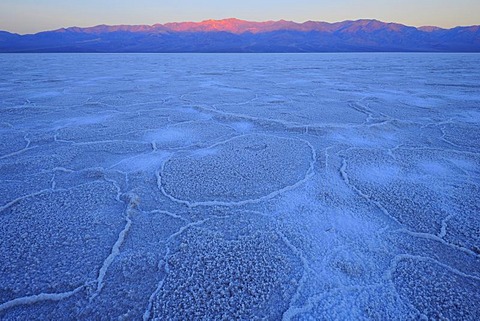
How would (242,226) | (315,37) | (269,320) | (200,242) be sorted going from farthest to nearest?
(315,37)
(242,226)
(200,242)
(269,320)

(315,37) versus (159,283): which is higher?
(315,37)

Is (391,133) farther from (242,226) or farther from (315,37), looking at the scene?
(315,37)

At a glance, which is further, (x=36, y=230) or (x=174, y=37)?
(x=174, y=37)

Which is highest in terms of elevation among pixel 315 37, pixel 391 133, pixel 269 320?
pixel 315 37

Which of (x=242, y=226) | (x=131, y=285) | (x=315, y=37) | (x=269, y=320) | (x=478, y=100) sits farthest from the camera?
(x=315, y=37)

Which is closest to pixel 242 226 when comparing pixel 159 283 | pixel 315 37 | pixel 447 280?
pixel 159 283

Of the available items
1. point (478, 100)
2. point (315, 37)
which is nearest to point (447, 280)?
point (478, 100)

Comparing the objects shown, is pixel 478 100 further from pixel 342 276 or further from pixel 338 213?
pixel 342 276
